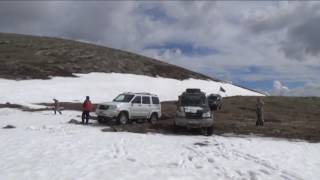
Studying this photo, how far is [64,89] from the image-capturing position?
190ft

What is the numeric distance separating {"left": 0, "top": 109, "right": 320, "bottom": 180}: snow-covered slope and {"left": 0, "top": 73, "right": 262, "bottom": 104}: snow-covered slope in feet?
92.2

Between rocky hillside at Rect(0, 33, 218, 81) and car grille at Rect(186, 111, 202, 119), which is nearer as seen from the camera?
car grille at Rect(186, 111, 202, 119)

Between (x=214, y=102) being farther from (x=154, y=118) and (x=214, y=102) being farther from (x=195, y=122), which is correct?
(x=195, y=122)

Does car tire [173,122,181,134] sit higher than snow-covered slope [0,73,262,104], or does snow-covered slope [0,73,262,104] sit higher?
snow-covered slope [0,73,262,104]

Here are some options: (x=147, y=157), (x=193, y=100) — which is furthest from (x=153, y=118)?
(x=147, y=157)

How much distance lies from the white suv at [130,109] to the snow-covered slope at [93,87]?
64.8 feet

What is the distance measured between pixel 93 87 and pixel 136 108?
106 feet

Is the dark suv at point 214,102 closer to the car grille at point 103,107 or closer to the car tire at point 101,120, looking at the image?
the car tire at point 101,120

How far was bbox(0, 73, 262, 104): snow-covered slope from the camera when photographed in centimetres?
5156

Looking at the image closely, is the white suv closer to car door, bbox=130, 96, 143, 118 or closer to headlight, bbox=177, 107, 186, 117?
car door, bbox=130, 96, 143, 118

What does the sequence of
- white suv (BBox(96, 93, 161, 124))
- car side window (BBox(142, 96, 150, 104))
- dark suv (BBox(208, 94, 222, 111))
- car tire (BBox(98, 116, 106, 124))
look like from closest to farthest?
white suv (BBox(96, 93, 161, 124)) → car tire (BBox(98, 116, 106, 124)) → car side window (BBox(142, 96, 150, 104)) → dark suv (BBox(208, 94, 222, 111))

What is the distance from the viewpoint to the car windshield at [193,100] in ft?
88.3

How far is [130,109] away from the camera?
29969mm

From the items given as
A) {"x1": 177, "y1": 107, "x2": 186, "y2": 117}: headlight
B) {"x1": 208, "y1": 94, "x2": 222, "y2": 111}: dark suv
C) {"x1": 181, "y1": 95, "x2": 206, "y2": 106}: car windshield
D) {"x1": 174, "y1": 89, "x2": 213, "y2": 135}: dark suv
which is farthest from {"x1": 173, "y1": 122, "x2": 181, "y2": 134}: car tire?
{"x1": 208, "y1": 94, "x2": 222, "y2": 111}: dark suv
